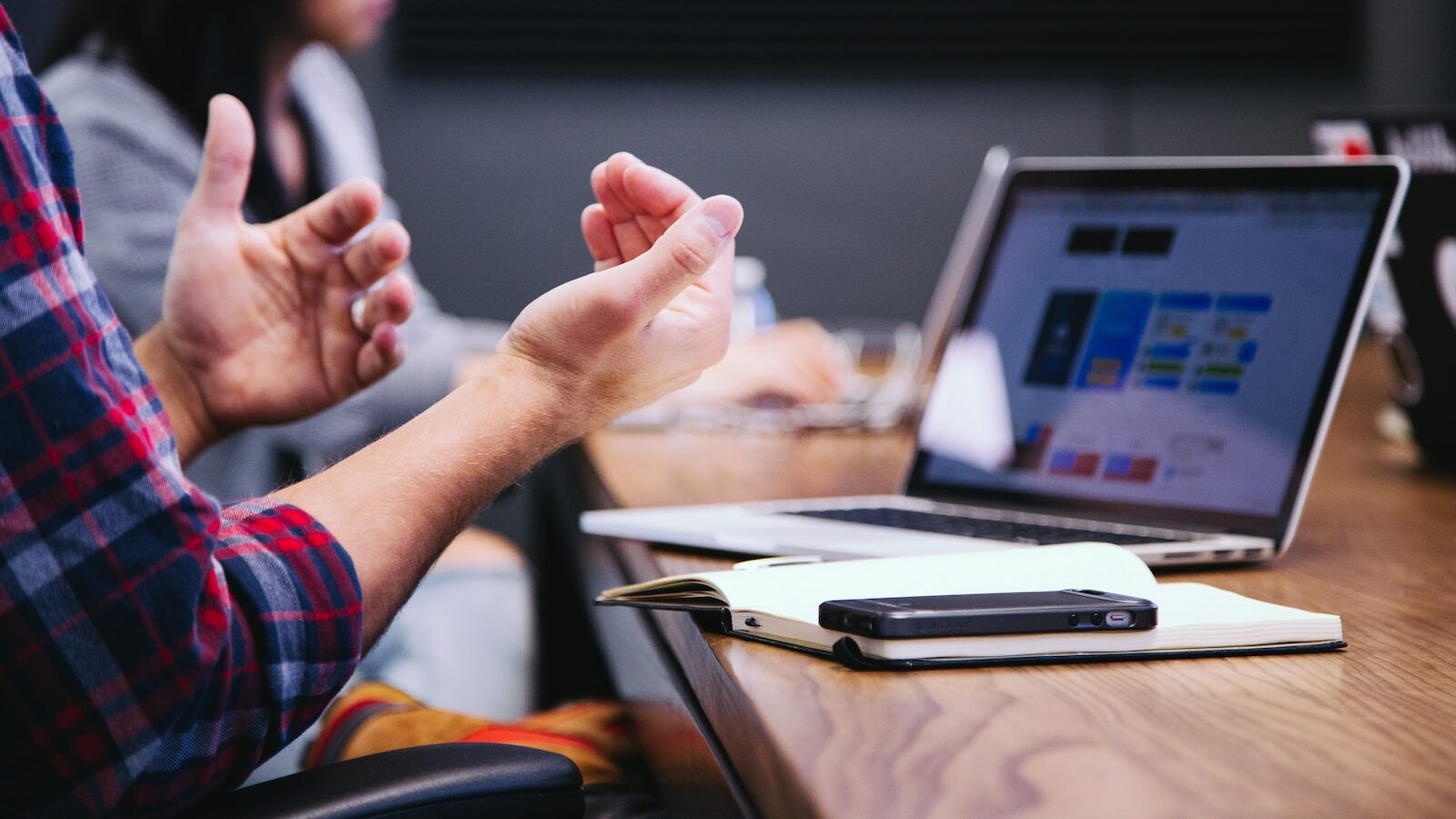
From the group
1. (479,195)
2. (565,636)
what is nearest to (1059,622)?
(565,636)

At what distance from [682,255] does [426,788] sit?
11.8 inches

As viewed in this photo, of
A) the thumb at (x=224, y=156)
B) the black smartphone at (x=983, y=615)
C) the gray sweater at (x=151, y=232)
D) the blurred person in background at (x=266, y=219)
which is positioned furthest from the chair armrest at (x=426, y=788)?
the gray sweater at (x=151, y=232)

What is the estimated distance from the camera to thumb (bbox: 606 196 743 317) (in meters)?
0.71

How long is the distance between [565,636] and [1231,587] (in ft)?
5.56

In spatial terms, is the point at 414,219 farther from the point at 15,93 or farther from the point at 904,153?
the point at 15,93

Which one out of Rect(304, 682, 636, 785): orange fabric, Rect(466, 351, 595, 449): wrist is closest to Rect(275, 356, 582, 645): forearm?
Rect(466, 351, 595, 449): wrist

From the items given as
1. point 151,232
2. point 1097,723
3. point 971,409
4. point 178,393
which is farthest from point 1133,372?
point 151,232

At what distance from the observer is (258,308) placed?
111 centimetres

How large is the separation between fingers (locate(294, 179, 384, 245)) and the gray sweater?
0.48 meters

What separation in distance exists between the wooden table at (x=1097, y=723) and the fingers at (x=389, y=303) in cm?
32

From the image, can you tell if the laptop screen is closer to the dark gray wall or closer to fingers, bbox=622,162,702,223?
fingers, bbox=622,162,702,223

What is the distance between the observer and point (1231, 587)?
31.2 inches

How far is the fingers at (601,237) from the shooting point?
2.97 ft

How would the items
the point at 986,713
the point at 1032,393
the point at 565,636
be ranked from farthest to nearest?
the point at 565,636, the point at 1032,393, the point at 986,713
